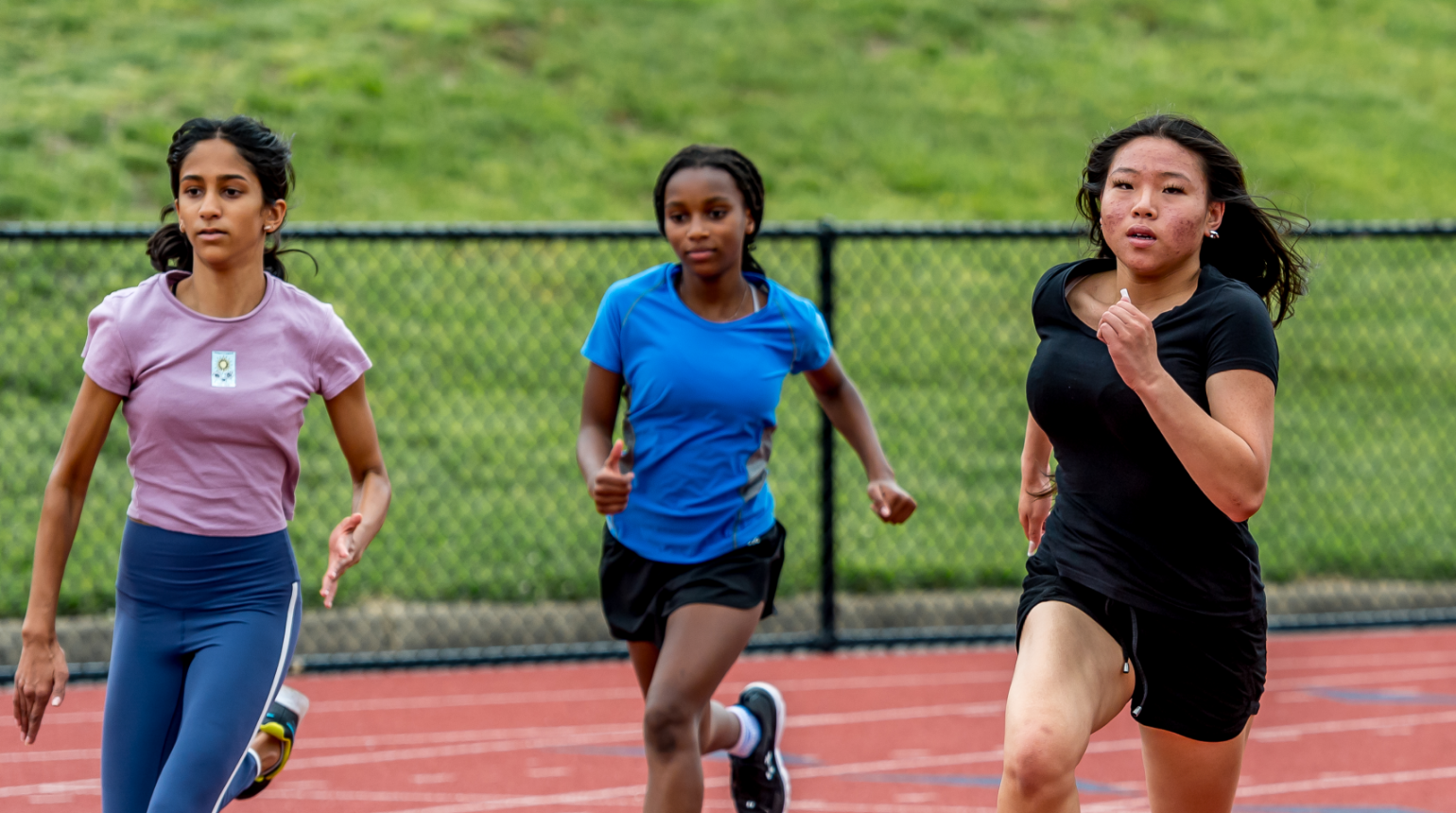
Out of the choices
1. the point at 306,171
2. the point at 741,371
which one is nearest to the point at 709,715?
the point at 741,371

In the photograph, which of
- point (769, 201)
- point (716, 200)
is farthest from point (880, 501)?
point (769, 201)

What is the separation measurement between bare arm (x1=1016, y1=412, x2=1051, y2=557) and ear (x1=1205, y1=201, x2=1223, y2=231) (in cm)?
66

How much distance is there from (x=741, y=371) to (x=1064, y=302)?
1.09 meters

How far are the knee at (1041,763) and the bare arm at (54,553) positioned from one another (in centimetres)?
194

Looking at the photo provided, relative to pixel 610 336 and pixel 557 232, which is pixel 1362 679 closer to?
pixel 557 232

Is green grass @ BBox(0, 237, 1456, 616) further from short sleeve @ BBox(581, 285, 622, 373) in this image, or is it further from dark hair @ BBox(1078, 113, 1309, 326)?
dark hair @ BBox(1078, 113, 1309, 326)

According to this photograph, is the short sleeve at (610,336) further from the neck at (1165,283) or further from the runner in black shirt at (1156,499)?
the neck at (1165,283)

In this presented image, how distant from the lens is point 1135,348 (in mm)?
2781

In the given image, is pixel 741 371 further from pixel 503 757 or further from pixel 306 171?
pixel 306 171

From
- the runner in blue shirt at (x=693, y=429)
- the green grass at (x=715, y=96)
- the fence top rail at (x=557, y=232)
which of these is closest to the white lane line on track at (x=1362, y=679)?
the fence top rail at (x=557, y=232)

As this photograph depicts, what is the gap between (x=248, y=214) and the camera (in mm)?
3338

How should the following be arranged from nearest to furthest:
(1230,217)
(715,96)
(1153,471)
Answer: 1. (1153,471)
2. (1230,217)
3. (715,96)

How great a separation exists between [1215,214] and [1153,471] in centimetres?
57

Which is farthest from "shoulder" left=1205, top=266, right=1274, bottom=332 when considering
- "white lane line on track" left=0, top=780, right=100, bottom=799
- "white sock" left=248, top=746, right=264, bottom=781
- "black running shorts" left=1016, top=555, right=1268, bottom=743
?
"white lane line on track" left=0, top=780, right=100, bottom=799
